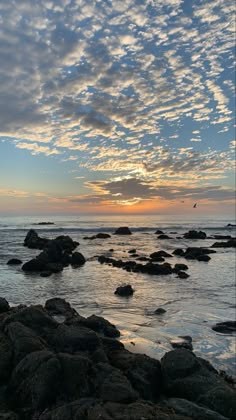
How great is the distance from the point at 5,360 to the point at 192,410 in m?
4.07

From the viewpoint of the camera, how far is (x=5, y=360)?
26.1 ft

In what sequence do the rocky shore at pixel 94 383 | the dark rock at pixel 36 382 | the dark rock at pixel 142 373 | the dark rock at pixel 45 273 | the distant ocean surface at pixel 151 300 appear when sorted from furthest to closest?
the dark rock at pixel 45 273, the distant ocean surface at pixel 151 300, the dark rock at pixel 142 373, the dark rock at pixel 36 382, the rocky shore at pixel 94 383

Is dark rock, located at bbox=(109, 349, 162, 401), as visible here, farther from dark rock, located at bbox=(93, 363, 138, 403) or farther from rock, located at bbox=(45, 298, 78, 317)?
rock, located at bbox=(45, 298, 78, 317)

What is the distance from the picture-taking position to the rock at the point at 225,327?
41.9ft

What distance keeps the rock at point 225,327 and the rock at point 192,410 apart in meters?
6.29

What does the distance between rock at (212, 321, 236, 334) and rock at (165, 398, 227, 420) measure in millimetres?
6286

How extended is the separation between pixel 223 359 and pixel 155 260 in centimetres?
2333

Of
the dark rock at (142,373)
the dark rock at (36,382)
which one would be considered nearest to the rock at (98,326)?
the dark rock at (142,373)

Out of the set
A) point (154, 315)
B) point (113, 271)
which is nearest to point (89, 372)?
point (154, 315)

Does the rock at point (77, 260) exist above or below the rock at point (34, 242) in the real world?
below

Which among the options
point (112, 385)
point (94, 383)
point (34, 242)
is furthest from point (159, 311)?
point (34, 242)

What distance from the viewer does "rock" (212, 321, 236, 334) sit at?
12781 mm

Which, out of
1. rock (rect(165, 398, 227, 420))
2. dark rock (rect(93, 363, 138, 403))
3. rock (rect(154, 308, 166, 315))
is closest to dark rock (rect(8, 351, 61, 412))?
dark rock (rect(93, 363, 138, 403))

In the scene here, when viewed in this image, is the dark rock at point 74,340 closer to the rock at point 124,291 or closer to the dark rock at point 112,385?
→ the dark rock at point 112,385
